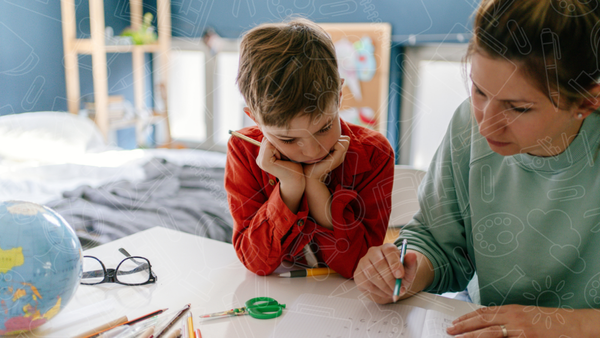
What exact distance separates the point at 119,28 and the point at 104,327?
0.94m

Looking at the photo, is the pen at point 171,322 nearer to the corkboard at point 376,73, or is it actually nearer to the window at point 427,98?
the window at point 427,98

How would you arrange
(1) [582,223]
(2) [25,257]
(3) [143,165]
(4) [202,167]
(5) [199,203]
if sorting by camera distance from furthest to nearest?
(4) [202,167], (3) [143,165], (5) [199,203], (1) [582,223], (2) [25,257]

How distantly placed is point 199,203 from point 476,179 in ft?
3.69

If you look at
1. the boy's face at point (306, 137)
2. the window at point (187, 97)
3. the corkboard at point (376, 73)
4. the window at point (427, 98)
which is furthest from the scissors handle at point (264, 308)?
the corkboard at point (376, 73)

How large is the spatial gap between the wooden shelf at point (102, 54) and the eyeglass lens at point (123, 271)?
433 mm

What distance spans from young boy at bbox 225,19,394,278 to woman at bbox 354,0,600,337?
0.09 m

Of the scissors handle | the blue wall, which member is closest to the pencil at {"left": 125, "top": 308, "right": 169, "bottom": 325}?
the scissors handle

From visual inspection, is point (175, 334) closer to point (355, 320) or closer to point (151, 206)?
point (355, 320)

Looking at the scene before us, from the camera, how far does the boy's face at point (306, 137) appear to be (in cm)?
62

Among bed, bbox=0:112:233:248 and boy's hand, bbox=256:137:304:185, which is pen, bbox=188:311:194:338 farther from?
bed, bbox=0:112:233:248

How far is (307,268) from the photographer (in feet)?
2.43

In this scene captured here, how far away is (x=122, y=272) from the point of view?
70 centimetres

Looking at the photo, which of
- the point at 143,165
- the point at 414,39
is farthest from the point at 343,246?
the point at 414,39

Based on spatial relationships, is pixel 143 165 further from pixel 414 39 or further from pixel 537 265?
pixel 537 265
